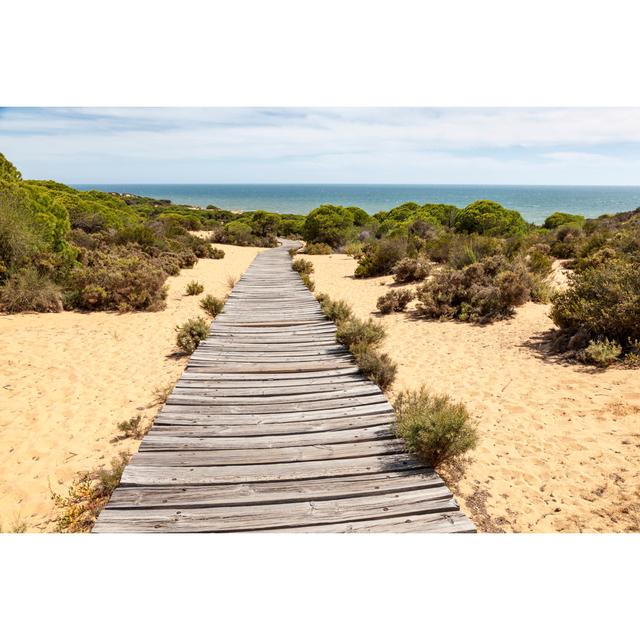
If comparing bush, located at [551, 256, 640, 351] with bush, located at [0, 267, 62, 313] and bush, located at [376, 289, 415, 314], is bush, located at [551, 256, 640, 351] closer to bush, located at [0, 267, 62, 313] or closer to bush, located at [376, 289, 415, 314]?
bush, located at [376, 289, 415, 314]

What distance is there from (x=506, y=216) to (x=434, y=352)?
17134 millimetres

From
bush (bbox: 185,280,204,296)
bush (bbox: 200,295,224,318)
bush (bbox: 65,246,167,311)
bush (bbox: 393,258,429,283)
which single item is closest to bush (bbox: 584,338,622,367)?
bush (bbox: 200,295,224,318)

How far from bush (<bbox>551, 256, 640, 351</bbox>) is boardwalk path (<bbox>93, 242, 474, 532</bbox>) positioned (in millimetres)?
3920

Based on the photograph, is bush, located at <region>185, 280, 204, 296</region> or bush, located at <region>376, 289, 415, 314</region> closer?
bush, located at <region>376, 289, 415, 314</region>

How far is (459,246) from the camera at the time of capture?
12617 millimetres

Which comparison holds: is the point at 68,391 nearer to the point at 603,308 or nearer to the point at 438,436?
the point at 438,436

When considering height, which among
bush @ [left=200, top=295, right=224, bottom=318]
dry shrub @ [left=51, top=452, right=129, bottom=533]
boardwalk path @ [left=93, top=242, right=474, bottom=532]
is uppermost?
bush @ [left=200, top=295, right=224, bottom=318]

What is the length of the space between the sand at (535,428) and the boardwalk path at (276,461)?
644 millimetres

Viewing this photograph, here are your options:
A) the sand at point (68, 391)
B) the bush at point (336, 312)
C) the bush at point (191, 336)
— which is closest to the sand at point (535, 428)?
the bush at point (336, 312)

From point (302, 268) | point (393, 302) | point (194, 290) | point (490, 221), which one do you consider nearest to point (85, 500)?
point (393, 302)

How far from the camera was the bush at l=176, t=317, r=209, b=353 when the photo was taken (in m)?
6.90

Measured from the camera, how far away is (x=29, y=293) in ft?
30.1

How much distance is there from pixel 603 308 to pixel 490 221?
1598cm
